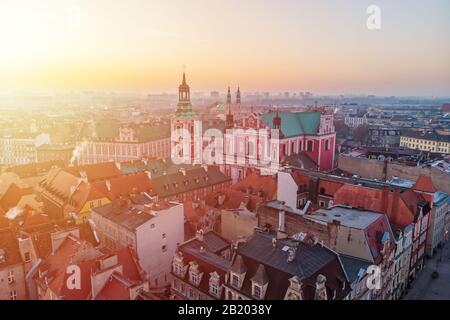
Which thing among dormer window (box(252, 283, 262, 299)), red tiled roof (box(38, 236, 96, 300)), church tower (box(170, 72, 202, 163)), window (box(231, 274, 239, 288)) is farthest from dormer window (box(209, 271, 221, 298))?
church tower (box(170, 72, 202, 163))

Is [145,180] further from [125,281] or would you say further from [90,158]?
[90,158]

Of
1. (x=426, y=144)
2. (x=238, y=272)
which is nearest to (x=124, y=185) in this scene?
(x=238, y=272)

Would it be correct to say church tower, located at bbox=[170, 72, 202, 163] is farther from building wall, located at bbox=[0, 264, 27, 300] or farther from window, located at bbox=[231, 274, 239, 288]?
window, located at bbox=[231, 274, 239, 288]

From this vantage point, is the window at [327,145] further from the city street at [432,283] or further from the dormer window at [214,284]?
the dormer window at [214,284]

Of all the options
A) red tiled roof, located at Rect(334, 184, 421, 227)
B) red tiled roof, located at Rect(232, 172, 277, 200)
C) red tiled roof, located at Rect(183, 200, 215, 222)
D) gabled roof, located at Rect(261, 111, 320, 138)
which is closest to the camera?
red tiled roof, located at Rect(334, 184, 421, 227)

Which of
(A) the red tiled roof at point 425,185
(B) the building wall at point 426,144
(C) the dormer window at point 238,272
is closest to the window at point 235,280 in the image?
(C) the dormer window at point 238,272
